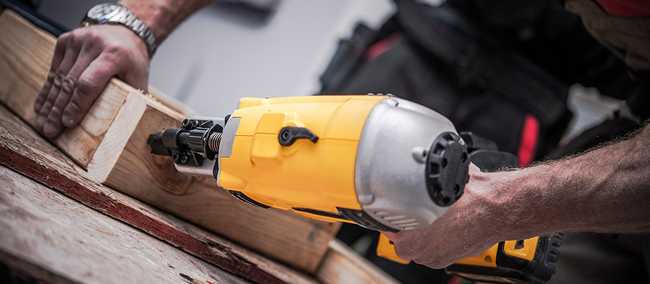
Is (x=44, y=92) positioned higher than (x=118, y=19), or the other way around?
(x=118, y=19)

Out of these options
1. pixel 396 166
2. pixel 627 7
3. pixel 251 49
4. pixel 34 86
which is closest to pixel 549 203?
pixel 396 166

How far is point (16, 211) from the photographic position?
1.69 feet

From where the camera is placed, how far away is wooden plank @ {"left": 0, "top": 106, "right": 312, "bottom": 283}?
0.71m

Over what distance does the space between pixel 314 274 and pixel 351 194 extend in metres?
0.62

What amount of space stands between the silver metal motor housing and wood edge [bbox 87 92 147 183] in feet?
1.58

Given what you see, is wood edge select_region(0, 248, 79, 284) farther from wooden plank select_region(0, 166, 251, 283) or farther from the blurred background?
the blurred background

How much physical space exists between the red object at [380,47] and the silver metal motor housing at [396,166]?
1.34 metres

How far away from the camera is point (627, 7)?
108 cm

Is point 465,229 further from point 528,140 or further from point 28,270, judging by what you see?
point 528,140

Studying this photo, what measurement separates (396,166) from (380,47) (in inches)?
57.3

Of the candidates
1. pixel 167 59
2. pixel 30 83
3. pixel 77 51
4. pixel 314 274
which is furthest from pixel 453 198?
pixel 167 59

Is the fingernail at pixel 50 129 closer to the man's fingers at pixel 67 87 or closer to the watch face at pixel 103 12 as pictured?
the man's fingers at pixel 67 87

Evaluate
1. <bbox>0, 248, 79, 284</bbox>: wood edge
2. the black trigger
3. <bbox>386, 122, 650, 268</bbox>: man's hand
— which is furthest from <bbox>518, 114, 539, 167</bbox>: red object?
<bbox>0, 248, 79, 284</bbox>: wood edge

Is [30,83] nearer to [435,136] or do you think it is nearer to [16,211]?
[16,211]
